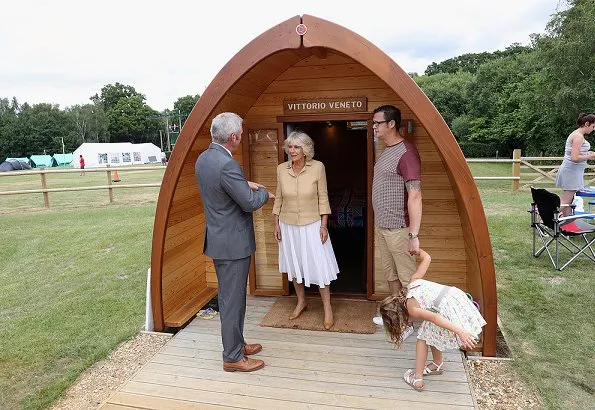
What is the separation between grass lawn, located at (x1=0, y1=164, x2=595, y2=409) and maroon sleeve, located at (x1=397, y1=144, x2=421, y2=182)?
1738 mm

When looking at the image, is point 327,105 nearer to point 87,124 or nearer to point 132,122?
point 87,124

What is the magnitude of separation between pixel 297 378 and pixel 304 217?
4.48ft

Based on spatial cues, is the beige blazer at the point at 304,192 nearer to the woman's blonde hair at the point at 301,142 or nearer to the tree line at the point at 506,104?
the woman's blonde hair at the point at 301,142

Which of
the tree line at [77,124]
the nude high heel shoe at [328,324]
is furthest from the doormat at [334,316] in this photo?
the tree line at [77,124]

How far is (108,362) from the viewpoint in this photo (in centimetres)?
368

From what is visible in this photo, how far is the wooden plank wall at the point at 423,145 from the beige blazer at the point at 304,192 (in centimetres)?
99

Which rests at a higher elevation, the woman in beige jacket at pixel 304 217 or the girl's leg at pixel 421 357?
the woman in beige jacket at pixel 304 217

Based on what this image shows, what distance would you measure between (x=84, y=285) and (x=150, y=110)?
87.1 m

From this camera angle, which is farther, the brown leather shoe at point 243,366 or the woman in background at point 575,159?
the woman in background at point 575,159

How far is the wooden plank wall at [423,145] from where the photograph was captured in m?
4.22

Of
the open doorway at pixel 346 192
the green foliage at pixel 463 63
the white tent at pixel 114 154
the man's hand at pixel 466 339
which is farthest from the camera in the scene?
the green foliage at pixel 463 63

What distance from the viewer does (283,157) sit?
4582 mm

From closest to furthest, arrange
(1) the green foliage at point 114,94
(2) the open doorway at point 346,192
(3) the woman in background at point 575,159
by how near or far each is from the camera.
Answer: (2) the open doorway at point 346,192 → (3) the woman in background at point 575,159 → (1) the green foliage at point 114,94

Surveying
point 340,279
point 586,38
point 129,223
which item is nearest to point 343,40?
point 340,279
